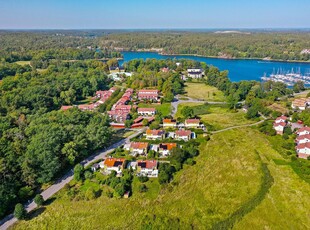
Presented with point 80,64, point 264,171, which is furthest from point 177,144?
point 80,64

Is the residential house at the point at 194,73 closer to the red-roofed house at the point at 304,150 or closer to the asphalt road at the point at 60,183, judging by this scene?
the asphalt road at the point at 60,183

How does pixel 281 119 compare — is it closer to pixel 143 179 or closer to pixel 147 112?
pixel 147 112

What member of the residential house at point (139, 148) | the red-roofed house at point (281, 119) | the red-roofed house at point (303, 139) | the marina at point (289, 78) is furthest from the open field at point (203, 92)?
the residential house at point (139, 148)

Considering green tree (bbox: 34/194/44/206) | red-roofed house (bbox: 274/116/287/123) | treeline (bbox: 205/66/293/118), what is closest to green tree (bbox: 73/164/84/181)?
green tree (bbox: 34/194/44/206)

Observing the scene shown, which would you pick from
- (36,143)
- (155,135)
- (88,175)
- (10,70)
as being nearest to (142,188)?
(88,175)

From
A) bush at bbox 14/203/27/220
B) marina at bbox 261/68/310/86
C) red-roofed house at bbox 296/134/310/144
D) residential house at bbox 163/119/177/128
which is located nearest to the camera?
bush at bbox 14/203/27/220

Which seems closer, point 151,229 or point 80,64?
point 151,229

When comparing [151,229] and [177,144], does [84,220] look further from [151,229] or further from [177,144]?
[177,144]

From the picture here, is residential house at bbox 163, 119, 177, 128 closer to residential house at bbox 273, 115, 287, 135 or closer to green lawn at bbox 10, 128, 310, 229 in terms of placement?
green lawn at bbox 10, 128, 310, 229
